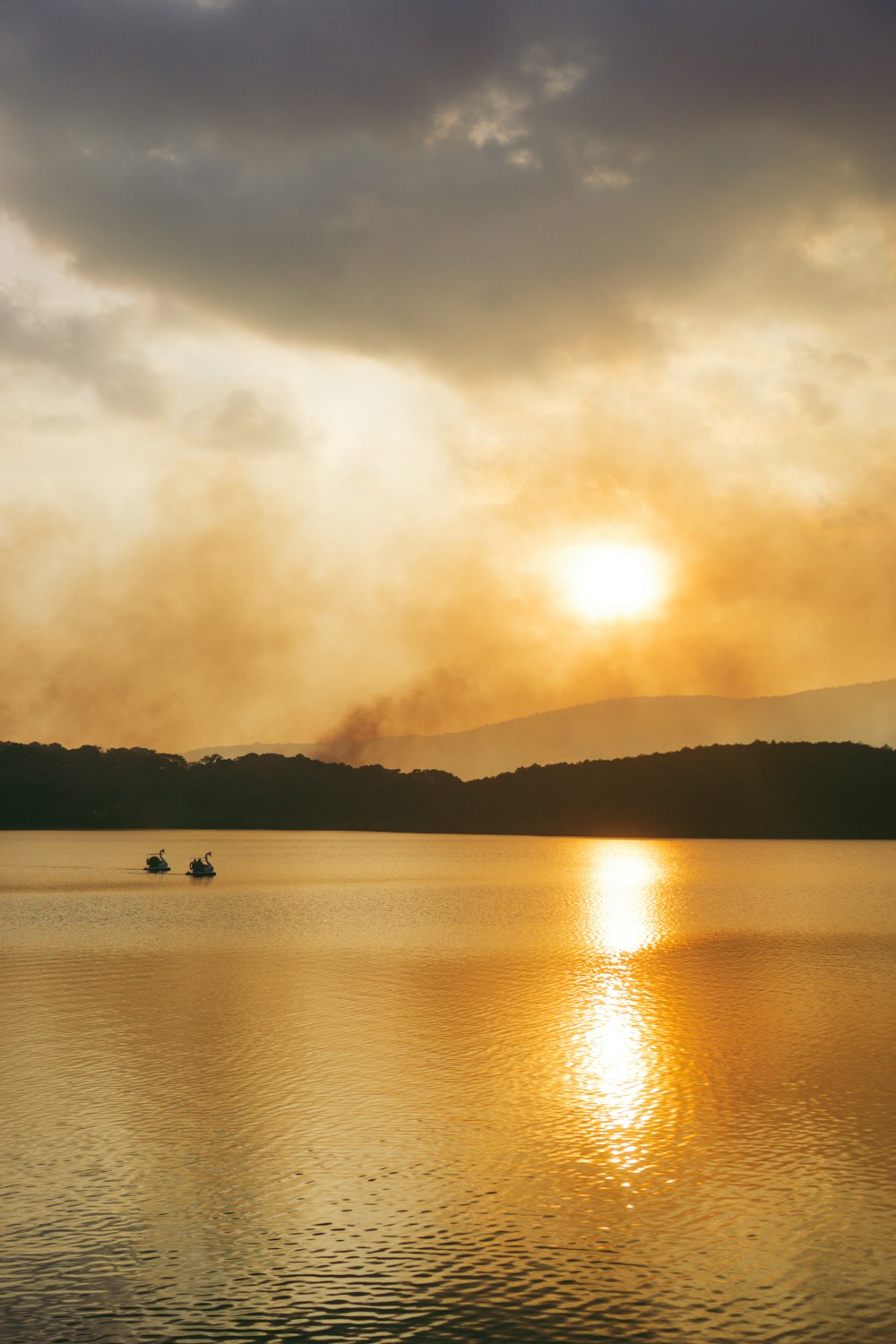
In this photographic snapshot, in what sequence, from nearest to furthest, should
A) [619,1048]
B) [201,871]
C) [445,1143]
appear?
Result: [445,1143], [619,1048], [201,871]

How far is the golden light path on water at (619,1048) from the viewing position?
23562 mm

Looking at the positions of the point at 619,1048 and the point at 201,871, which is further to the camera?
the point at 201,871

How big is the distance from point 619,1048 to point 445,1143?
1062 cm

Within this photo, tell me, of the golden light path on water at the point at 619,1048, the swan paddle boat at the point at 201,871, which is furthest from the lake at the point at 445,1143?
the swan paddle boat at the point at 201,871

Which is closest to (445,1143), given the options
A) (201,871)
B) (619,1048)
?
(619,1048)

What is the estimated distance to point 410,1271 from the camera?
16.4 metres

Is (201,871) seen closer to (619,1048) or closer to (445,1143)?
(619,1048)

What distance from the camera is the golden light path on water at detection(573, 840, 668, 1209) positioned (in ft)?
77.3

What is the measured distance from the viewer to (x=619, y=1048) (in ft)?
105

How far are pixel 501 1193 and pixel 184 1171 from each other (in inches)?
223

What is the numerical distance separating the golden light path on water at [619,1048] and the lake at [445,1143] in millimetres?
128

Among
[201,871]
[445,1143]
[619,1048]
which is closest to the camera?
[445,1143]

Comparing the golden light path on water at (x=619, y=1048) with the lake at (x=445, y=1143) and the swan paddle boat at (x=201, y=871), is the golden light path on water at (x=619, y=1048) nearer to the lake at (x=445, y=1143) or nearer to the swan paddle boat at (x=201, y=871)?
the lake at (x=445, y=1143)

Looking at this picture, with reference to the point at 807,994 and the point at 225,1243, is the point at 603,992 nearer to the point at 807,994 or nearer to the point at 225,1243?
the point at 807,994
